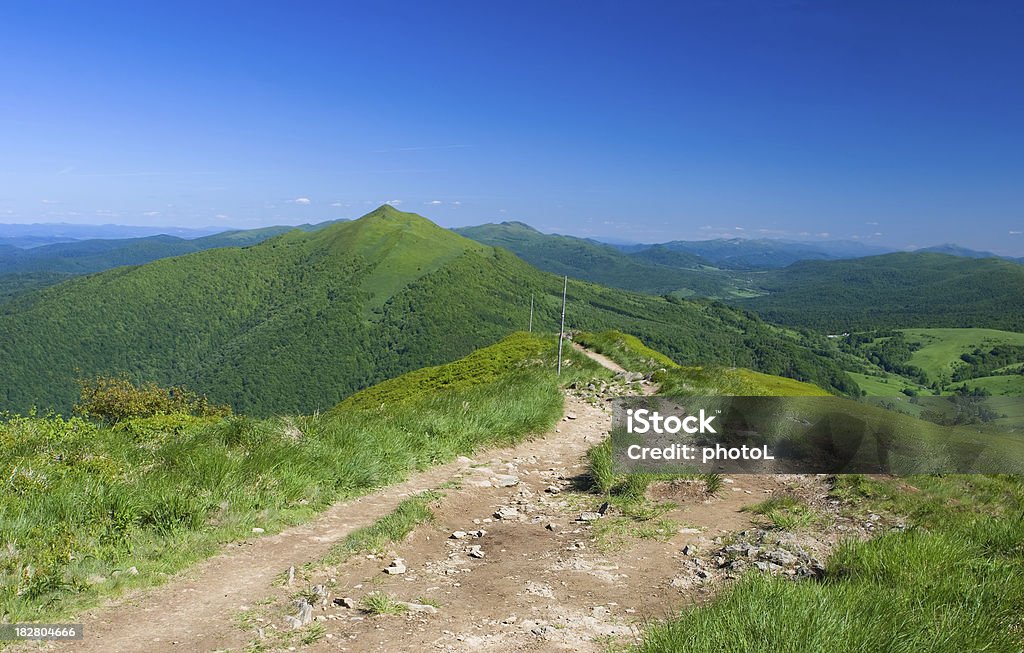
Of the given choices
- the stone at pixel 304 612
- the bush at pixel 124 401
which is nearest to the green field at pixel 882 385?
the bush at pixel 124 401

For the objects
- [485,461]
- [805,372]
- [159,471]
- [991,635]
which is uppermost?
[991,635]

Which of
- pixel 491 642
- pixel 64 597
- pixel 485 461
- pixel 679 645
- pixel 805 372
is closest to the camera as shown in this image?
pixel 679 645

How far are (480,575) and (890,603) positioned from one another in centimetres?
365

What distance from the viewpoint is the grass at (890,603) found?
3609 mm

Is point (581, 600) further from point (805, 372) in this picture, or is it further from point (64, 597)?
point (805, 372)

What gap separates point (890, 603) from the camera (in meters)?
4.08

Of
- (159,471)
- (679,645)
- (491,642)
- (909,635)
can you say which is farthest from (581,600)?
(159,471)

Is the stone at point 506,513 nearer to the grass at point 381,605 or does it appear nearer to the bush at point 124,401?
the grass at point 381,605

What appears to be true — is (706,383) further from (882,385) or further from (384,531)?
(882,385)

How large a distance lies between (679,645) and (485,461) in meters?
6.75

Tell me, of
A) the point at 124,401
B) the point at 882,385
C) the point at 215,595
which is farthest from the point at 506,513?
the point at 882,385

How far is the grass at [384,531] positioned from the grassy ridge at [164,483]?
108cm

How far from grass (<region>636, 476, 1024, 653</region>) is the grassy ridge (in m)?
5.14

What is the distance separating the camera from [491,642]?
4.40 metres
